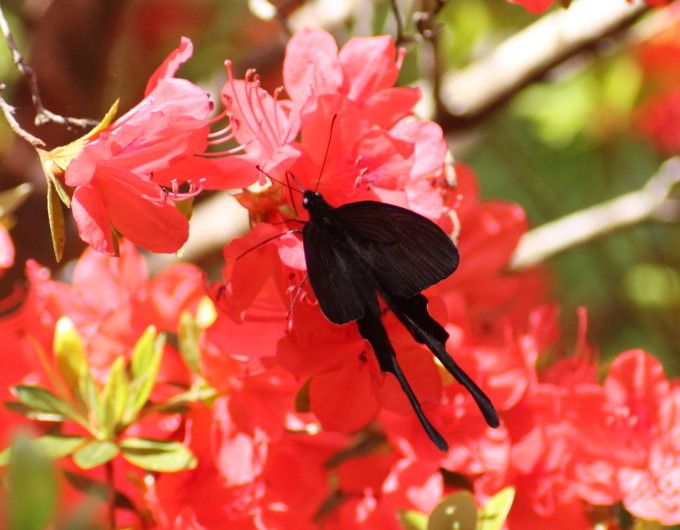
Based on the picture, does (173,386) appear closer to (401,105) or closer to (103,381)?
(103,381)

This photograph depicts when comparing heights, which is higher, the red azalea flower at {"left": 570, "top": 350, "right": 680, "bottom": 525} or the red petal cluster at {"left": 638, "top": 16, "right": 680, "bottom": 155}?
the red azalea flower at {"left": 570, "top": 350, "right": 680, "bottom": 525}

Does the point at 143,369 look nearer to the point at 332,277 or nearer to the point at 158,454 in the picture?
the point at 158,454

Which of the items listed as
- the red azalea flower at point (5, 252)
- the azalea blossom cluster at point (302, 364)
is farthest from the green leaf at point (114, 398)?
the red azalea flower at point (5, 252)

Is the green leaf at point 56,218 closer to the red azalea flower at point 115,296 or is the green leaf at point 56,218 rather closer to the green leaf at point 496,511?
the red azalea flower at point 115,296

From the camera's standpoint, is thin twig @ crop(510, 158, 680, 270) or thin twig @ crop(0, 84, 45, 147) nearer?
thin twig @ crop(0, 84, 45, 147)

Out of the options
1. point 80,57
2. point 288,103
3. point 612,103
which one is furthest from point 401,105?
point 612,103

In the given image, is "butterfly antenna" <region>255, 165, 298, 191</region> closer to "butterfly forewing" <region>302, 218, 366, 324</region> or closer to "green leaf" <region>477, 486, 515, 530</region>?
"butterfly forewing" <region>302, 218, 366, 324</region>

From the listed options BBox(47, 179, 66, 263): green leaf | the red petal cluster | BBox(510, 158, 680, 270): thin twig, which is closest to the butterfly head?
BBox(47, 179, 66, 263): green leaf

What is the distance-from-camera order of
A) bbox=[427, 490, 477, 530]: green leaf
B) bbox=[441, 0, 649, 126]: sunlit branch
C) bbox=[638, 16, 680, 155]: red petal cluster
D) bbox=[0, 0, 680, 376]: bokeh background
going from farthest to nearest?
bbox=[638, 16, 680, 155]: red petal cluster
bbox=[0, 0, 680, 376]: bokeh background
bbox=[441, 0, 649, 126]: sunlit branch
bbox=[427, 490, 477, 530]: green leaf
